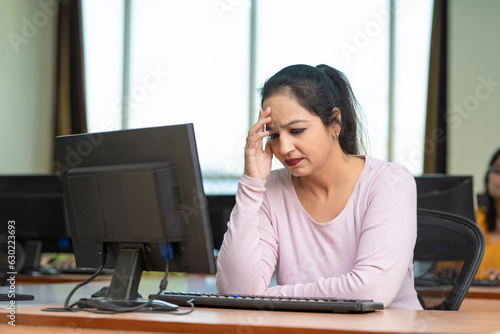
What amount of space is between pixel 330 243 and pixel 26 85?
458cm

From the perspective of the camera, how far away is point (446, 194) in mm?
2547

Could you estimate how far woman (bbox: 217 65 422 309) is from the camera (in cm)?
156

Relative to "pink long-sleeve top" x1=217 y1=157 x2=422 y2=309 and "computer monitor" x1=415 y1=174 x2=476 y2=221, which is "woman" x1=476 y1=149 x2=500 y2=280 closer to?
"computer monitor" x1=415 y1=174 x2=476 y2=221

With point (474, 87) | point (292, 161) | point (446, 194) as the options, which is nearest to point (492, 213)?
point (446, 194)

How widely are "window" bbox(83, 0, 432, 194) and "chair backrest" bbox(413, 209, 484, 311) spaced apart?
353 centimetres

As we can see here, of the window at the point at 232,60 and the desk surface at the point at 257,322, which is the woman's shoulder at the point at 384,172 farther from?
the window at the point at 232,60

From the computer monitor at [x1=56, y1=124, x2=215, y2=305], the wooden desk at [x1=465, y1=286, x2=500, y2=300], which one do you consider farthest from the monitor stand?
the wooden desk at [x1=465, y1=286, x2=500, y2=300]

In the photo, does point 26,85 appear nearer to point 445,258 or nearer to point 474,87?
point 474,87

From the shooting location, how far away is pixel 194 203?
4.38 feet

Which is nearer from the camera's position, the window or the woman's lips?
the woman's lips

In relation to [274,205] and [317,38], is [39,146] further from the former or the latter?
[274,205]

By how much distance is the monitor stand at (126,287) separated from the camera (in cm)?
136

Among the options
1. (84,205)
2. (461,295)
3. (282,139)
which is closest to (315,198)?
(282,139)

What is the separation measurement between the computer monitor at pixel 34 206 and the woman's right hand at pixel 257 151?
1.47m
